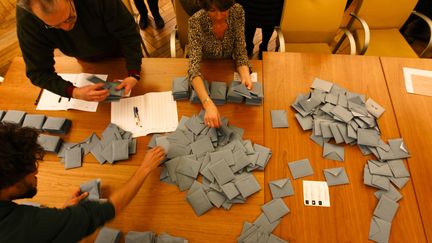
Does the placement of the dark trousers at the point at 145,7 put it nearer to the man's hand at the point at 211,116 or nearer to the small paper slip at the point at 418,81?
the man's hand at the point at 211,116

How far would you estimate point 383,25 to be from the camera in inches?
104

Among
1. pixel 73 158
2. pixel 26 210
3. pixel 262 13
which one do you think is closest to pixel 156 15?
pixel 262 13

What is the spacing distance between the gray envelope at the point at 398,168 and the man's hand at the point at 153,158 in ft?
4.23

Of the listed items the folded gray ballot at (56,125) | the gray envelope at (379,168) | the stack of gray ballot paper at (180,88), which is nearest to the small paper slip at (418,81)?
the gray envelope at (379,168)

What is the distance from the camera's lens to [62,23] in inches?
59.8

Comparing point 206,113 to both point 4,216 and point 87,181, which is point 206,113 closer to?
point 87,181

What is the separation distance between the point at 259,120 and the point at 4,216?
4.34 feet

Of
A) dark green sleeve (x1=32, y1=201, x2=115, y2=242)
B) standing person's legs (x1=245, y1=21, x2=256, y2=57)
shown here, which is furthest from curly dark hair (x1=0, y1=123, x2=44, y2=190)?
standing person's legs (x1=245, y1=21, x2=256, y2=57)

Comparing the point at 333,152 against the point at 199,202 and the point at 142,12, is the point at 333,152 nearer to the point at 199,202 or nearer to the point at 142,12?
the point at 199,202

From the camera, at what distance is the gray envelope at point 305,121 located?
175 centimetres

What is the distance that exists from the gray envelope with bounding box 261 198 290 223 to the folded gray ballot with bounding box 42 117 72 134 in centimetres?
126

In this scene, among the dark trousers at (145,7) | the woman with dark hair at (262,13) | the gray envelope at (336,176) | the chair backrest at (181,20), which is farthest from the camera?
the dark trousers at (145,7)

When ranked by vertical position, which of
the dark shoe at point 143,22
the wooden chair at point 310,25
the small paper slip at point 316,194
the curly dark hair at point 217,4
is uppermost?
the dark shoe at point 143,22

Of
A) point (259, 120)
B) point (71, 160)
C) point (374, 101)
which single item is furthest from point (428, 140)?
point (71, 160)
